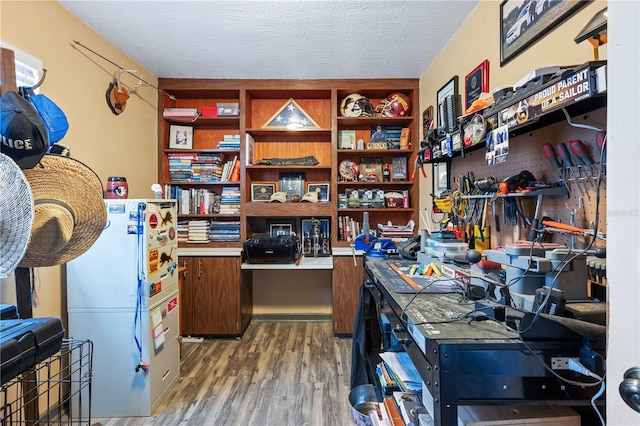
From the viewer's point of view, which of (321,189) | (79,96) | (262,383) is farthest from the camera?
(321,189)

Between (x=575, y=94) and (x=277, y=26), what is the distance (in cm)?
189

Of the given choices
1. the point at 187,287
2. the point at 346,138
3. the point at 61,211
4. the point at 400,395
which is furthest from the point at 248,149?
the point at 400,395

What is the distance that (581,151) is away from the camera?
3.45 feet

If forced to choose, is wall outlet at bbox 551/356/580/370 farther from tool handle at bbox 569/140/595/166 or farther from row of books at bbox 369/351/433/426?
tool handle at bbox 569/140/595/166

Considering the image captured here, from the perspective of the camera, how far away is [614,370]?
1.76 ft

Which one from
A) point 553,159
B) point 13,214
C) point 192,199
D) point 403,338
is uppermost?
point 553,159

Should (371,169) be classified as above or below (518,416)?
above

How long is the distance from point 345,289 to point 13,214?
234 cm

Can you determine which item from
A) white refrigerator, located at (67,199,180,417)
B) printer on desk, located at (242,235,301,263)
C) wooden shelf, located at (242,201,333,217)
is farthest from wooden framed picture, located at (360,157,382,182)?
white refrigerator, located at (67,199,180,417)

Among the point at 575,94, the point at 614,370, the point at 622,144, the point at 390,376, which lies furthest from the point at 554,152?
the point at 390,376

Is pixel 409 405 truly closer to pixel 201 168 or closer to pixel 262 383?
pixel 262 383

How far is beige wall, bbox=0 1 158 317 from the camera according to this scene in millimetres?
1646

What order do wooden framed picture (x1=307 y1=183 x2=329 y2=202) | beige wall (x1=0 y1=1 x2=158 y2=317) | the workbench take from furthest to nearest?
wooden framed picture (x1=307 y1=183 x2=329 y2=202), beige wall (x1=0 y1=1 x2=158 y2=317), the workbench

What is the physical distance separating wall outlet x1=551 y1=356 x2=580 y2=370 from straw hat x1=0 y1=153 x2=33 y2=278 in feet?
4.96
